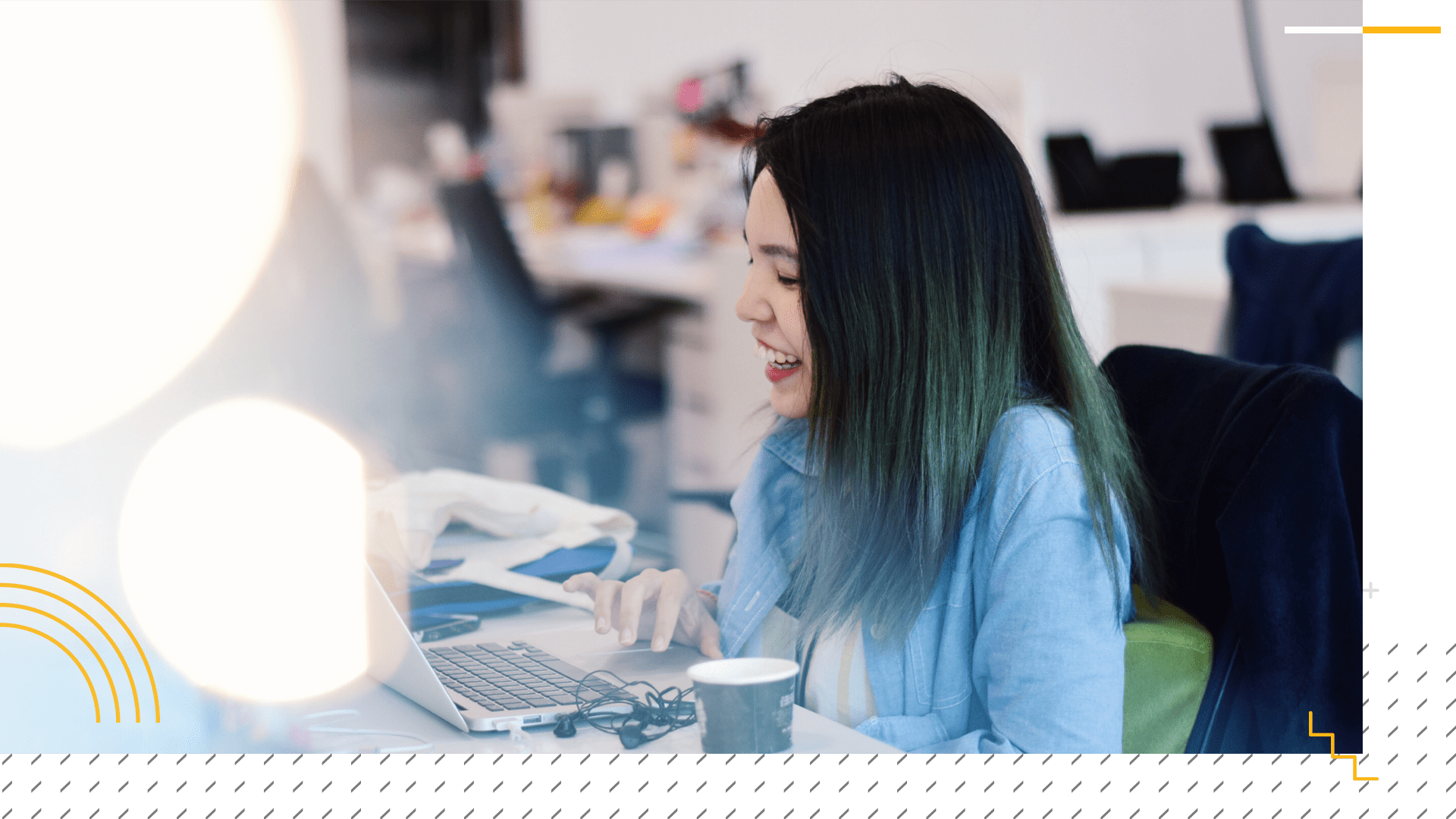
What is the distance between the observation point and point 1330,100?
12.1 ft

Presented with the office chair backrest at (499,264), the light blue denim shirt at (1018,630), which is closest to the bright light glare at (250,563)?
the light blue denim shirt at (1018,630)

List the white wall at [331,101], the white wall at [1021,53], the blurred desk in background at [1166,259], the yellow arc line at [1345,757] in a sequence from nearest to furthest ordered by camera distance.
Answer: the yellow arc line at [1345,757] < the white wall at [1021,53] < the blurred desk in background at [1166,259] < the white wall at [331,101]

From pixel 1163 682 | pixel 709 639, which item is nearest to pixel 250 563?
pixel 709 639

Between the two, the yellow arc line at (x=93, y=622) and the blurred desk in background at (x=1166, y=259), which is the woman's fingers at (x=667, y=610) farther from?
the blurred desk in background at (x=1166, y=259)

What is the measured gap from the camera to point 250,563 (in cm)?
88

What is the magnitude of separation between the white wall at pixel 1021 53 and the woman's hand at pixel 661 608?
0.39 m

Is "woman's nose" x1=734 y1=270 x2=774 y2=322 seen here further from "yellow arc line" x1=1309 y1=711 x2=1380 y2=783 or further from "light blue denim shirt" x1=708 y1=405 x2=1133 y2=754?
"yellow arc line" x1=1309 y1=711 x2=1380 y2=783

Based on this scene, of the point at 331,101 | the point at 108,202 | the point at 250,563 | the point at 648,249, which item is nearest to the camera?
the point at 250,563

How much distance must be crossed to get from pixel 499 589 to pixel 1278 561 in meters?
0.62

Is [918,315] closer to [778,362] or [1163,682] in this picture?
[778,362]

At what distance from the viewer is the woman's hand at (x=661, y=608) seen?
88 centimetres

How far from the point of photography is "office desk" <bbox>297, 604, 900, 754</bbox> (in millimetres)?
733

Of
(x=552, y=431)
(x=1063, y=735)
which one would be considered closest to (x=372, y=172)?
(x=552, y=431)

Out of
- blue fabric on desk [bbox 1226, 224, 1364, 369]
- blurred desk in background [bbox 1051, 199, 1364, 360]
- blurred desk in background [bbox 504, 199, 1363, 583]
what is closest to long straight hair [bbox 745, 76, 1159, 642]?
blue fabric on desk [bbox 1226, 224, 1364, 369]
